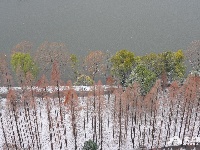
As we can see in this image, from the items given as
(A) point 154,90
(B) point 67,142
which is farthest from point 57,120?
(A) point 154,90

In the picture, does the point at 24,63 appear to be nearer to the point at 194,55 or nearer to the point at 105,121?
the point at 105,121

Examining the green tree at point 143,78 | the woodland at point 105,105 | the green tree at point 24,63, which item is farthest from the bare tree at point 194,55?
the green tree at point 24,63

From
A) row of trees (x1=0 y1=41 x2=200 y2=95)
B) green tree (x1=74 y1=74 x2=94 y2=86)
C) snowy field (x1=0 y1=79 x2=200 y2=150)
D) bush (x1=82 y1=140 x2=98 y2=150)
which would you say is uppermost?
row of trees (x1=0 y1=41 x2=200 y2=95)

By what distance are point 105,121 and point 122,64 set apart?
8349 mm

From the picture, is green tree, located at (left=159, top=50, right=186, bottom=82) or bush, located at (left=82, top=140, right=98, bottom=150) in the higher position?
green tree, located at (left=159, top=50, right=186, bottom=82)

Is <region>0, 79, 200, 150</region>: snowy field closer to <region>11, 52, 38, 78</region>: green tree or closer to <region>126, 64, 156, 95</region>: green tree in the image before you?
<region>126, 64, 156, 95</region>: green tree

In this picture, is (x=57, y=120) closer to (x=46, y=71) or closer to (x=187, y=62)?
(x=46, y=71)

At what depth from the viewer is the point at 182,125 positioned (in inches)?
1870

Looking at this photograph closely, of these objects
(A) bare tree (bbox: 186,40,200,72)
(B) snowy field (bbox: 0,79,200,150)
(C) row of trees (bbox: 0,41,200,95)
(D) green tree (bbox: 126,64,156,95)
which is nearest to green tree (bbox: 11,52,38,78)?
(C) row of trees (bbox: 0,41,200,95)

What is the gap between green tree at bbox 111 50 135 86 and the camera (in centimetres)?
4988

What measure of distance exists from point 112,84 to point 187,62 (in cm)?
1367

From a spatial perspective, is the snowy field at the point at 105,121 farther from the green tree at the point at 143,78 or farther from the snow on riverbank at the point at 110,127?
the green tree at the point at 143,78

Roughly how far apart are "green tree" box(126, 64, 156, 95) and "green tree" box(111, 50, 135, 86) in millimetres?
2882

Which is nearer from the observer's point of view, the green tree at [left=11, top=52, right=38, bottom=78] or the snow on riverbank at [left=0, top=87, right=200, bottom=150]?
the snow on riverbank at [left=0, top=87, right=200, bottom=150]
